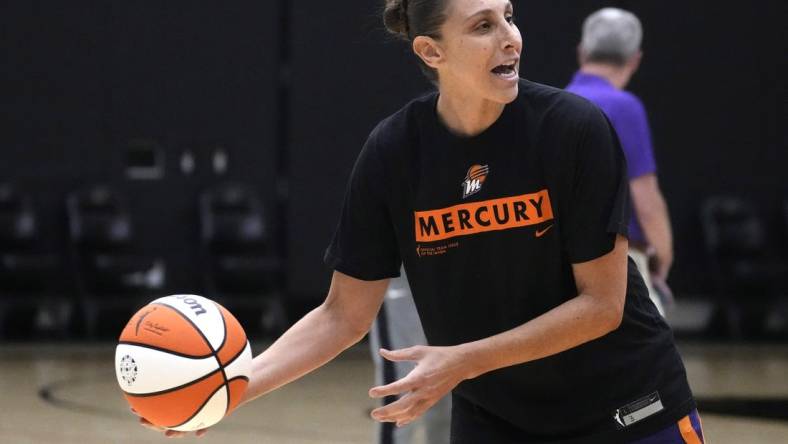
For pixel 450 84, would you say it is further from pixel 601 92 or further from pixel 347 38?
pixel 347 38

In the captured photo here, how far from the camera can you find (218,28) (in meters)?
11.4

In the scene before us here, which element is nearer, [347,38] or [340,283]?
[340,283]

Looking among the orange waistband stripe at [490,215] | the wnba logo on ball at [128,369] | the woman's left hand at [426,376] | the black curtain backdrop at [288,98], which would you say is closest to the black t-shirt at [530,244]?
the orange waistband stripe at [490,215]

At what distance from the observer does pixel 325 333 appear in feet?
9.54

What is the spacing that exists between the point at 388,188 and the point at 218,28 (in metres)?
8.90

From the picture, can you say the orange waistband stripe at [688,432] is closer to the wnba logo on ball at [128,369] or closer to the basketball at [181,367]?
the basketball at [181,367]

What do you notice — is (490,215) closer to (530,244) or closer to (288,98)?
(530,244)

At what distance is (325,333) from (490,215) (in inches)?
21.6

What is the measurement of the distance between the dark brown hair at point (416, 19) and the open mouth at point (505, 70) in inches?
6.1

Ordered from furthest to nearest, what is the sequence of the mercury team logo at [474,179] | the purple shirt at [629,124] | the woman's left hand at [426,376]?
the purple shirt at [629,124] < the mercury team logo at [474,179] < the woman's left hand at [426,376]

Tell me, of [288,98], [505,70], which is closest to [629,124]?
[505,70]

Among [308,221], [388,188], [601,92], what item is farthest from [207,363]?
[308,221]

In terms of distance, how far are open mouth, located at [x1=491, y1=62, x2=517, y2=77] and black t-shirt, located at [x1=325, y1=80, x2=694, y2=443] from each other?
0.10 meters

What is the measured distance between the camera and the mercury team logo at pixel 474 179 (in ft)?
8.66
